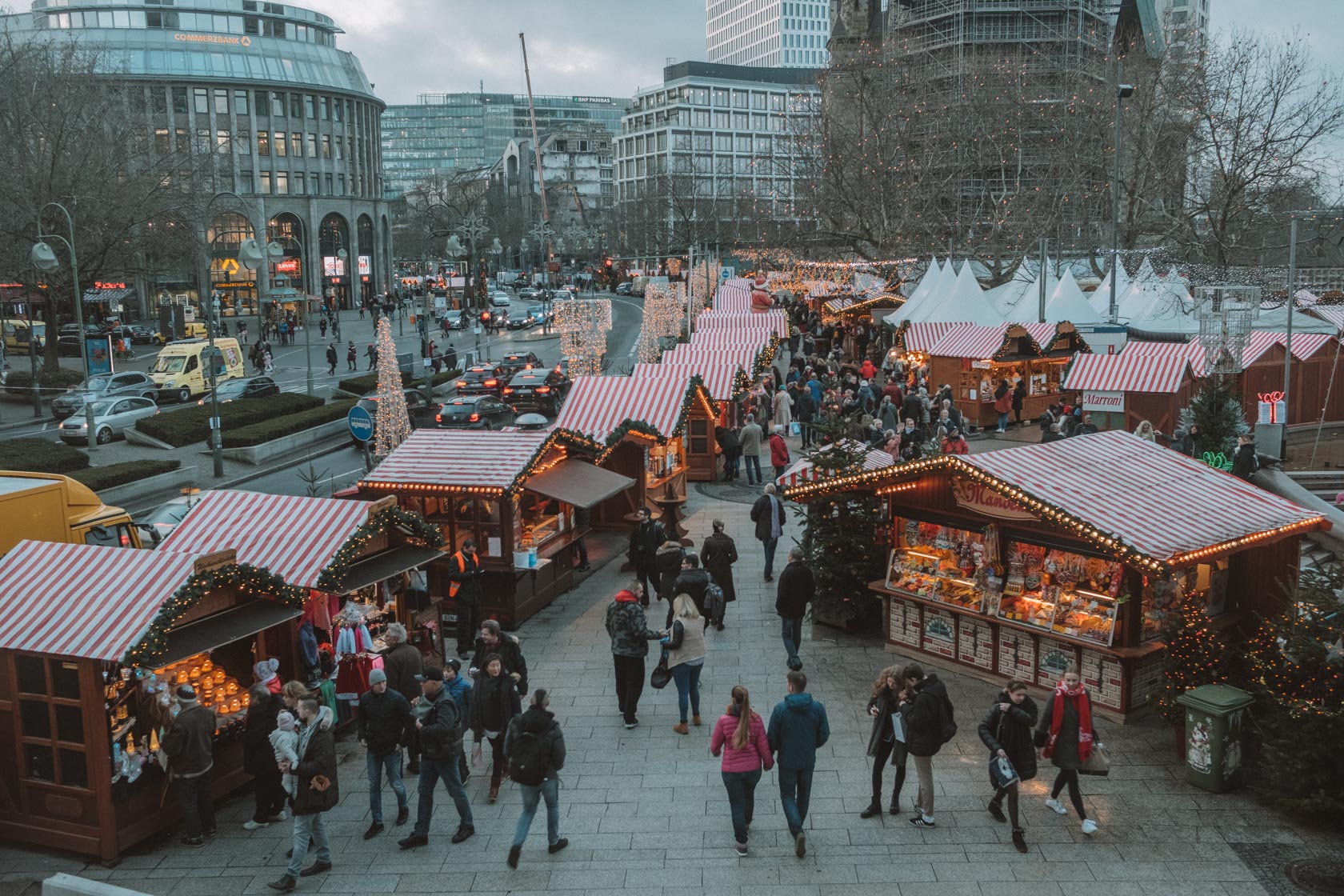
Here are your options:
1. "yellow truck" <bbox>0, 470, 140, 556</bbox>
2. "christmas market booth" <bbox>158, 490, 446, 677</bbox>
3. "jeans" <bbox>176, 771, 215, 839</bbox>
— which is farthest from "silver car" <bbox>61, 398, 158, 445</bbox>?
"jeans" <bbox>176, 771, 215, 839</bbox>

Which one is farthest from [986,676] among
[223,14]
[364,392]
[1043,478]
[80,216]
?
[223,14]

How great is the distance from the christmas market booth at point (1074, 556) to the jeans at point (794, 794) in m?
4.16

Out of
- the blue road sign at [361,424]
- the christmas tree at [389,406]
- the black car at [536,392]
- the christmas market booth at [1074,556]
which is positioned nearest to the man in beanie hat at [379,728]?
the christmas market booth at [1074,556]

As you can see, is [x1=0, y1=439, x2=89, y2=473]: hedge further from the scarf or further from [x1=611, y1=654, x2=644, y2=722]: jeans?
the scarf

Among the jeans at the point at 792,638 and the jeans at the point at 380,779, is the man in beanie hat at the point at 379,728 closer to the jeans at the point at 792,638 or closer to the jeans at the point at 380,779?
the jeans at the point at 380,779

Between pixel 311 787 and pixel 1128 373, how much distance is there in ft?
76.5

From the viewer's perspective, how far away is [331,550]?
40.8 feet

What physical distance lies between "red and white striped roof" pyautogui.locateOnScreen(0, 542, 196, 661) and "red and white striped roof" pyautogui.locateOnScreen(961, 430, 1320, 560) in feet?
28.3

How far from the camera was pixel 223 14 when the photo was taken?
9881 centimetres

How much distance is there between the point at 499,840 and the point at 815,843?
2.74 metres

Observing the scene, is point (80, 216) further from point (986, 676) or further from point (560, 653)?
point (986, 676)

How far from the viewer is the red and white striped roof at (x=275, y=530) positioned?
12.3m

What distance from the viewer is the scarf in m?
9.55

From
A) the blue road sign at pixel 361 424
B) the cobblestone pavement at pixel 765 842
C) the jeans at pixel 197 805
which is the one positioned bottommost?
the cobblestone pavement at pixel 765 842
